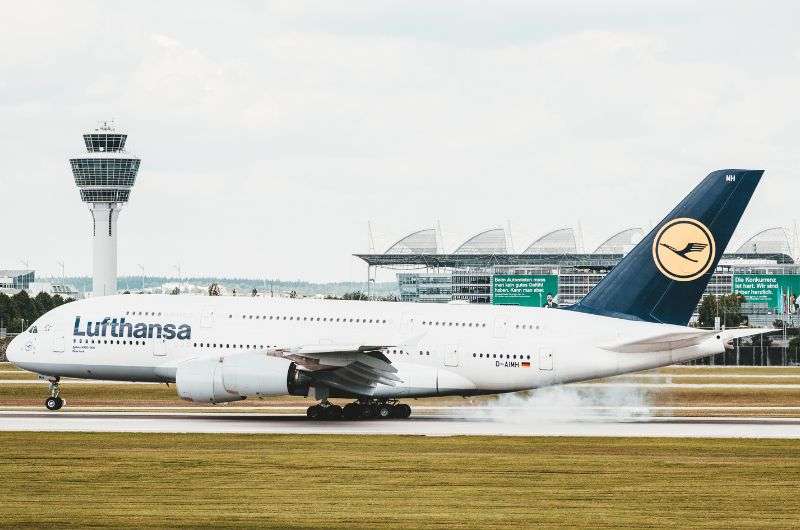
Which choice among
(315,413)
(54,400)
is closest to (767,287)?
(315,413)

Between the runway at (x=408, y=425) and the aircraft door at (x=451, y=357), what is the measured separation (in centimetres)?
205

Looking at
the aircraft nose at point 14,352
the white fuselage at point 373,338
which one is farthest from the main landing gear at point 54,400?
the aircraft nose at point 14,352

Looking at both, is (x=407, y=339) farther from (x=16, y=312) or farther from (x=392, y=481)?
(x=16, y=312)

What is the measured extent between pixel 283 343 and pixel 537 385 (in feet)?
30.1

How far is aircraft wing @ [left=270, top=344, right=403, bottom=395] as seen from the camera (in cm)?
4678

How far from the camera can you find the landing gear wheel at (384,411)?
50.2 metres

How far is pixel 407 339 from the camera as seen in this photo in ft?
163

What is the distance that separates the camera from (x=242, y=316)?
165ft

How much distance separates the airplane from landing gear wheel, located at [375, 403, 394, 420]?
45 millimetres

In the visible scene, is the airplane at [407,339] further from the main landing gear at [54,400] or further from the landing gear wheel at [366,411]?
the main landing gear at [54,400]

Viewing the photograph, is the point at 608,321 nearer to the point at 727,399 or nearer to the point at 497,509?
the point at 727,399

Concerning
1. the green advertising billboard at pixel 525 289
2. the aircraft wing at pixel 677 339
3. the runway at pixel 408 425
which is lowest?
the runway at pixel 408 425

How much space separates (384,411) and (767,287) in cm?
14002

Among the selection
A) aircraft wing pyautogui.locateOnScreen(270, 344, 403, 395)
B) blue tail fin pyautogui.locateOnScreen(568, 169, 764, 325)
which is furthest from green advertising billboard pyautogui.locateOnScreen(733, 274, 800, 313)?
aircraft wing pyautogui.locateOnScreen(270, 344, 403, 395)
